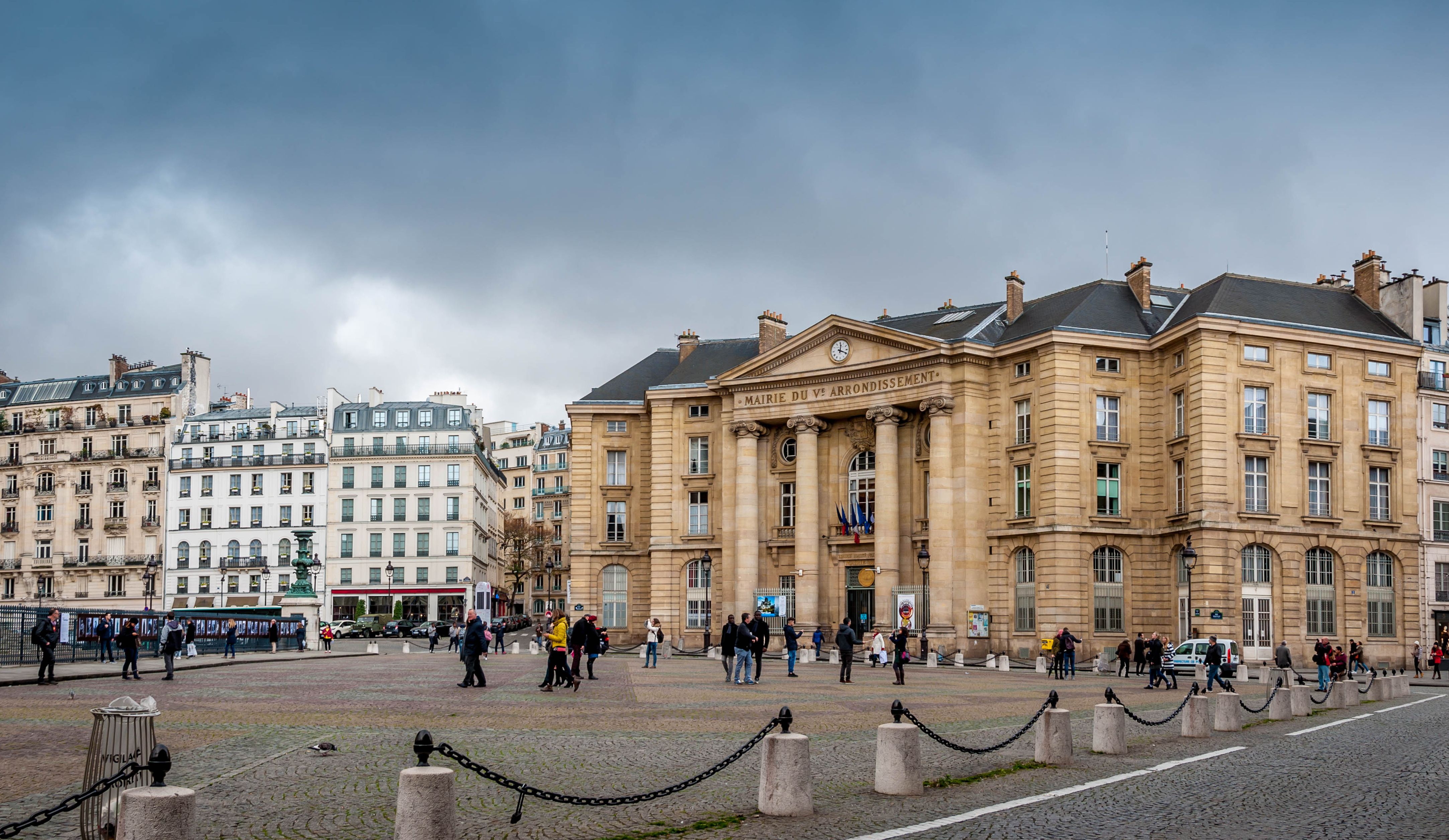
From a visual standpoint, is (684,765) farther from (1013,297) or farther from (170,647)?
(1013,297)

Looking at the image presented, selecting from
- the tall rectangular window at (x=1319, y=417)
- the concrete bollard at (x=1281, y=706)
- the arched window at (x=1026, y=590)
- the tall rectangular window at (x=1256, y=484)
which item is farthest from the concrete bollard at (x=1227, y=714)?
the tall rectangular window at (x=1319, y=417)

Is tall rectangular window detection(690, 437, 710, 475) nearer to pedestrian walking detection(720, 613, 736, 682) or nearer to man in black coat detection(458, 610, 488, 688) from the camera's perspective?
pedestrian walking detection(720, 613, 736, 682)

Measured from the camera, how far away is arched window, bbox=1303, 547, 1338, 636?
58438 millimetres

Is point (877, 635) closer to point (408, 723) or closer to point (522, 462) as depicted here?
point (408, 723)

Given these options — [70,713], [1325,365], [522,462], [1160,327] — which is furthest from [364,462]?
[70,713]

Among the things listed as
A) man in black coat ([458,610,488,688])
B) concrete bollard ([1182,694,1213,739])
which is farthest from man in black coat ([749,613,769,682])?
concrete bollard ([1182,694,1213,739])

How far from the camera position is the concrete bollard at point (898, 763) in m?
13.6

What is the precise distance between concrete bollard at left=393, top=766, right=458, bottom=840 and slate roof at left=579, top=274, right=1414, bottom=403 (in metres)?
54.0

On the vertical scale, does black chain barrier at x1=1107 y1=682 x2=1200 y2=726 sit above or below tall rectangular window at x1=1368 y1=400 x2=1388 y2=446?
below

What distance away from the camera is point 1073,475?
61.2 m

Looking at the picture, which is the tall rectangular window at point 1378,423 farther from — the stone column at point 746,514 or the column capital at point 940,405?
the stone column at point 746,514

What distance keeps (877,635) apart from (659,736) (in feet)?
114

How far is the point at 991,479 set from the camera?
6525cm

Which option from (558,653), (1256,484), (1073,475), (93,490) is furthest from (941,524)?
(93,490)
